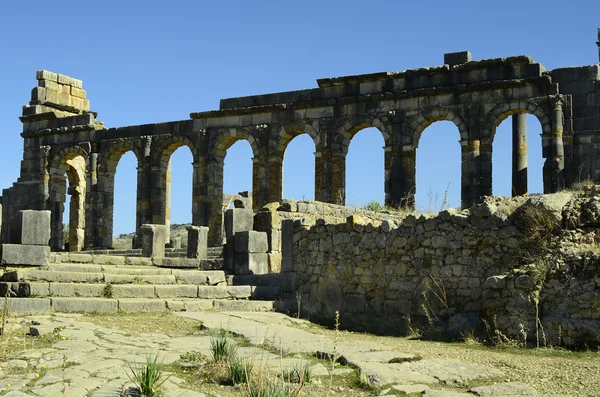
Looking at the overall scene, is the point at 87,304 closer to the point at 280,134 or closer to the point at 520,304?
the point at 520,304

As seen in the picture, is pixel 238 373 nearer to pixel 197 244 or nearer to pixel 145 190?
pixel 197 244

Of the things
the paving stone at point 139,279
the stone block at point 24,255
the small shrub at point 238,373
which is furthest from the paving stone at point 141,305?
the small shrub at point 238,373

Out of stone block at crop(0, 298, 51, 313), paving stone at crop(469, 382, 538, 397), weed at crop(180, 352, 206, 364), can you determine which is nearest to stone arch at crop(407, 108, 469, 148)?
stone block at crop(0, 298, 51, 313)

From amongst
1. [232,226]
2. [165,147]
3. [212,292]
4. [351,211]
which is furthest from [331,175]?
[212,292]

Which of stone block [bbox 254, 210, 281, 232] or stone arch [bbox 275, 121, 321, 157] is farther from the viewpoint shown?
stone arch [bbox 275, 121, 321, 157]

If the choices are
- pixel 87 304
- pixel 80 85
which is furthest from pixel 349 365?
pixel 80 85

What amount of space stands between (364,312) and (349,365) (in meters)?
3.95

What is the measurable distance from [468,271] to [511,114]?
42.3 ft

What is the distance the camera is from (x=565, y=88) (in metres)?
20.9

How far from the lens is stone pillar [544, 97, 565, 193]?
67.8 feet

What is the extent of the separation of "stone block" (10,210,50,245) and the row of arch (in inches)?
513

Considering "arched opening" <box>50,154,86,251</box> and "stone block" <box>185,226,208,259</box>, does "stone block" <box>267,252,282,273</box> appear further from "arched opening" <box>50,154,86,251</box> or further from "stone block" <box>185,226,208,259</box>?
"arched opening" <box>50,154,86,251</box>

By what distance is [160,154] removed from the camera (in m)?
27.0

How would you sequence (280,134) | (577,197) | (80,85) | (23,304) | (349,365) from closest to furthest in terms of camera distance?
1. (349,365)
2. (577,197)
3. (23,304)
4. (280,134)
5. (80,85)
